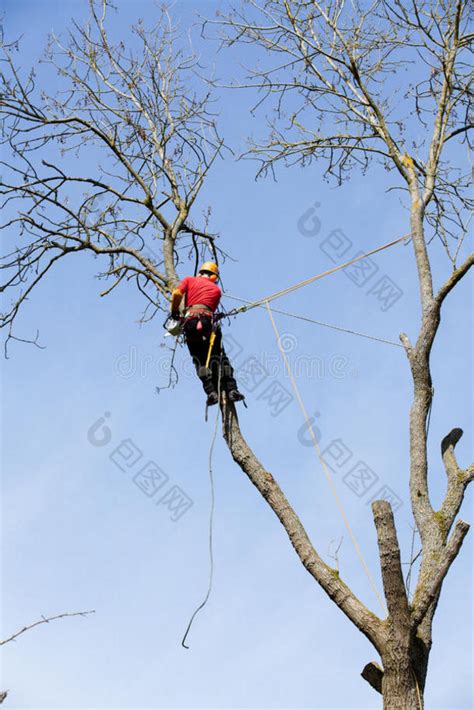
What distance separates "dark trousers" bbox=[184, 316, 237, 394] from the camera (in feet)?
20.9

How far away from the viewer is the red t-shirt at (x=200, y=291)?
671cm

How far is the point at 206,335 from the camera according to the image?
21.6 feet

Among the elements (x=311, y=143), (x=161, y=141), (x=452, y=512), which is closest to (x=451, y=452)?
(x=452, y=512)

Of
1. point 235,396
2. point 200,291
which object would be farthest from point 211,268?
point 235,396

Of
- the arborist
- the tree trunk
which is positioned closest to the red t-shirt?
the arborist

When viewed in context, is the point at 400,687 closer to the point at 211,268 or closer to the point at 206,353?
the point at 206,353

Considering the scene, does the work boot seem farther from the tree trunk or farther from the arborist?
the tree trunk

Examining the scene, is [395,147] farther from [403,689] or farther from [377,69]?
[403,689]

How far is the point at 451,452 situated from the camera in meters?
6.12

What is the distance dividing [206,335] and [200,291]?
1.28 feet

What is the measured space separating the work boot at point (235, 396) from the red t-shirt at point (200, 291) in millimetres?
814

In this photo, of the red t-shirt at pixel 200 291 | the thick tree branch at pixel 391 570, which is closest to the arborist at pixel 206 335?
the red t-shirt at pixel 200 291

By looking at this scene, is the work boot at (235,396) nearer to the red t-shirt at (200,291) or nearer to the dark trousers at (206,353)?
the dark trousers at (206,353)

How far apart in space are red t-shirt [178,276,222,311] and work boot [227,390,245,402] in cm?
81
